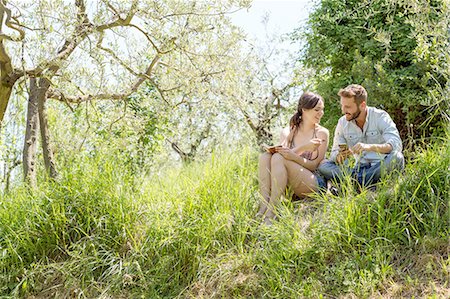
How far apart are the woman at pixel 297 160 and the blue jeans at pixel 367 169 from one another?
127 mm

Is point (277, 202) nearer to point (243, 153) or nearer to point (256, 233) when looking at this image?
point (256, 233)

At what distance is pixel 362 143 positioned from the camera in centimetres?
483

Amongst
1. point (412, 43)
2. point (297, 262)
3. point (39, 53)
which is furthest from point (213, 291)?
point (412, 43)

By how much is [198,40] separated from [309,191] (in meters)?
2.48

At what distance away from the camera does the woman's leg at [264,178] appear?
192 inches

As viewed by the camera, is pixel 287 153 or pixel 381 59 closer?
pixel 287 153

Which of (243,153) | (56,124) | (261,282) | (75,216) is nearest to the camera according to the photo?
(261,282)

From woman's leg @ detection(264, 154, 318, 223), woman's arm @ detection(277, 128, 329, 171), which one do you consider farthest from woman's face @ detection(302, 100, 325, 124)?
woman's leg @ detection(264, 154, 318, 223)

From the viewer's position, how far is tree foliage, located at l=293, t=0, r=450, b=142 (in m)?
6.13

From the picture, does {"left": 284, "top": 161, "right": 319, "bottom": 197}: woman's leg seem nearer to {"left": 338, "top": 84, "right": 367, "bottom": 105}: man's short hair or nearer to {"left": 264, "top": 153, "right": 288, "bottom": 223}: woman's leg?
{"left": 264, "top": 153, "right": 288, "bottom": 223}: woman's leg

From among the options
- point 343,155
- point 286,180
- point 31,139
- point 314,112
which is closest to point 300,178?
point 286,180

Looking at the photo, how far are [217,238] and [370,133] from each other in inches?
65.3

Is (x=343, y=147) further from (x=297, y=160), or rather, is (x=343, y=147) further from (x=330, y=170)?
(x=297, y=160)

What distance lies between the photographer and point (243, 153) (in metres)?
5.80
